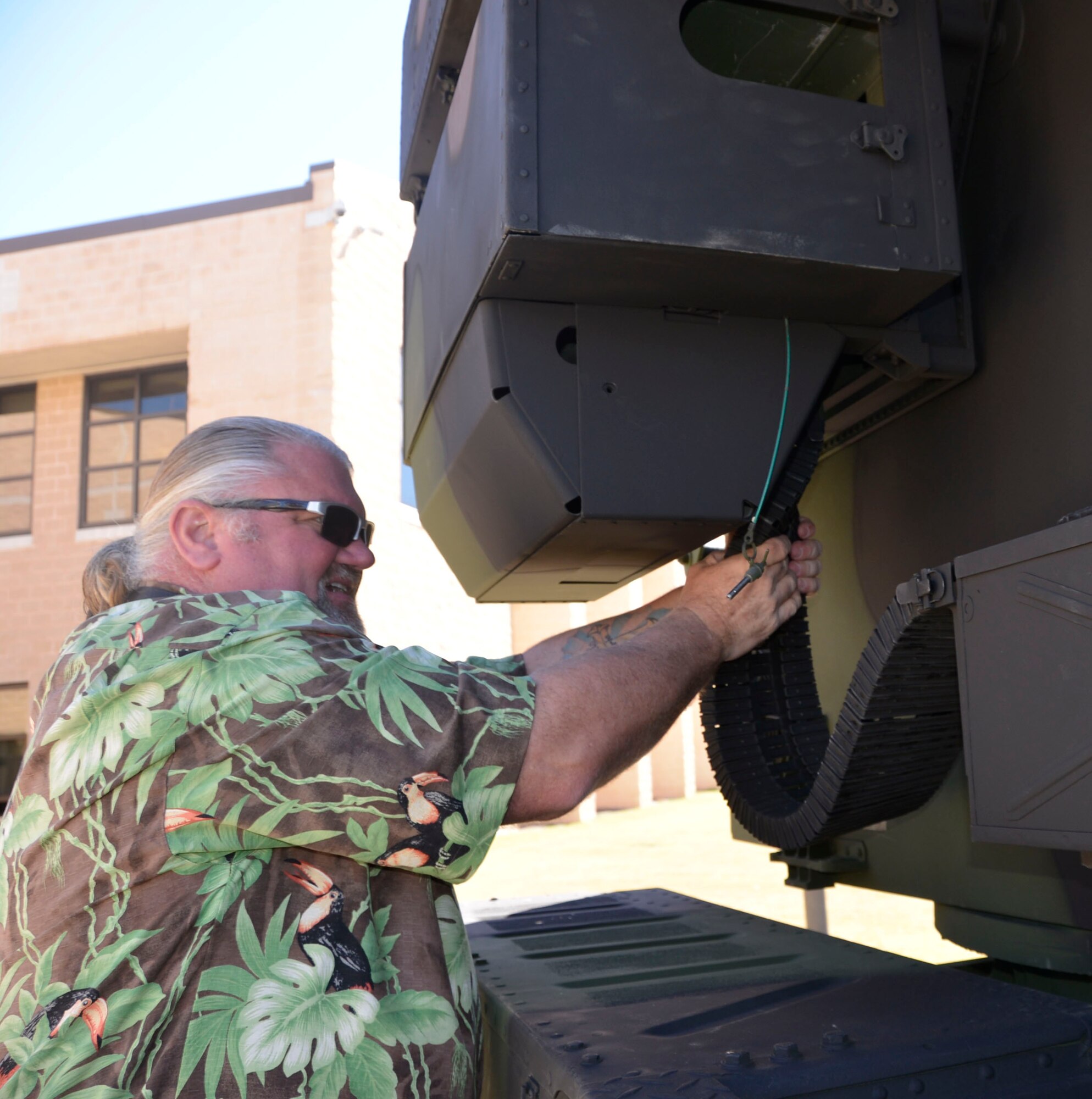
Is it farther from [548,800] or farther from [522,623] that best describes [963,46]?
[522,623]

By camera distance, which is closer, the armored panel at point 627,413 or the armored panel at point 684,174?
the armored panel at point 684,174

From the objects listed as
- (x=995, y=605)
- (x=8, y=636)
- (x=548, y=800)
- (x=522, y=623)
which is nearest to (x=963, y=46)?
(x=995, y=605)

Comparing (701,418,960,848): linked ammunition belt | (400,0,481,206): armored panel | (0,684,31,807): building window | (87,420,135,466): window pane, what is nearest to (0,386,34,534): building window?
(87,420,135,466): window pane

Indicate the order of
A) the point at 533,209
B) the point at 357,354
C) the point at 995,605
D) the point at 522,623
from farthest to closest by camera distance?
the point at 522,623, the point at 357,354, the point at 533,209, the point at 995,605

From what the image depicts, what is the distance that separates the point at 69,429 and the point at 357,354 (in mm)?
3556

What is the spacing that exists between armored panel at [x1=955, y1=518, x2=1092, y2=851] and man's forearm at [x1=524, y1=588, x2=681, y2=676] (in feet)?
1.78

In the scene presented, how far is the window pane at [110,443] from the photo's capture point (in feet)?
36.3

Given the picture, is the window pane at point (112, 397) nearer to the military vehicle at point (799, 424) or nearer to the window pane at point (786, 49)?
the military vehicle at point (799, 424)

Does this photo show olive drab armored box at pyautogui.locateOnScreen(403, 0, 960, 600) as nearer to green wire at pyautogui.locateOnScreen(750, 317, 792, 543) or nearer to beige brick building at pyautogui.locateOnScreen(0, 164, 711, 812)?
green wire at pyautogui.locateOnScreen(750, 317, 792, 543)

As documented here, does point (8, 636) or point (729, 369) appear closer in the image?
point (729, 369)

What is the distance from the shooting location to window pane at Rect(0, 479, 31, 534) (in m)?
11.2

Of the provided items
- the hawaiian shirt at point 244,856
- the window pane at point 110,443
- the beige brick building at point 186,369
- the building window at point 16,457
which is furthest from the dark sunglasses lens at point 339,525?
the building window at point 16,457

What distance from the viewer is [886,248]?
1490 mm

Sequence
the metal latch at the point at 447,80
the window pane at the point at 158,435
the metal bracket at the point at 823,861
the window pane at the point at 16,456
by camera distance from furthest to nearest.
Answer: the window pane at the point at 16,456, the window pane at the point at 158,435, the metal bracket at the point at 823,861, the metal latch at the point at 447,80
